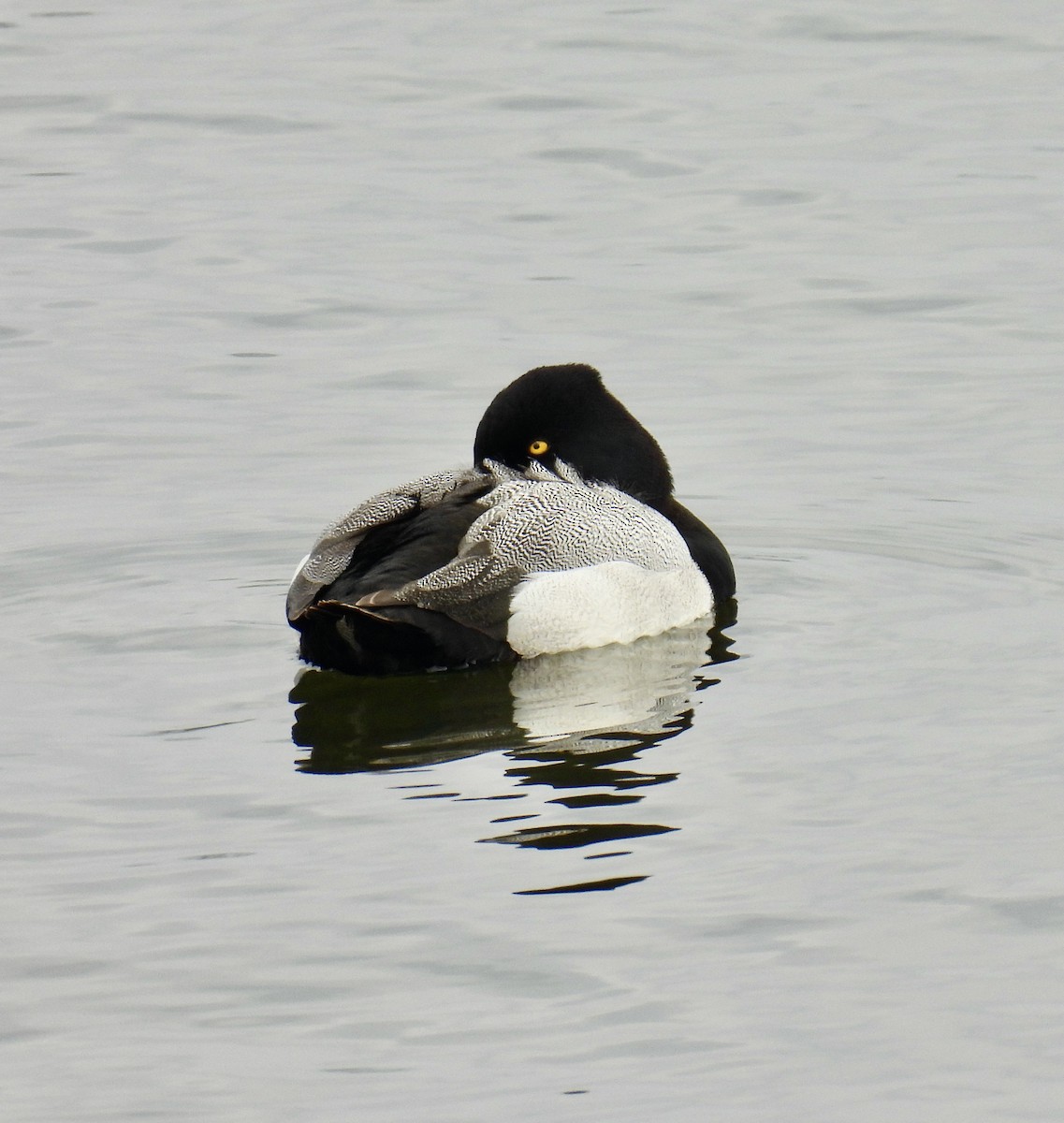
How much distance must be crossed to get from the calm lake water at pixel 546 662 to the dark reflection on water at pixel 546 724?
25 mm

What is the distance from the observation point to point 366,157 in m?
17.2

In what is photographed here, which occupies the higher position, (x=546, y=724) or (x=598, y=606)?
(x=598, y=606)

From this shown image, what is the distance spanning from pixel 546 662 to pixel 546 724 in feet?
2.52

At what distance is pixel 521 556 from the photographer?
8.38 metres

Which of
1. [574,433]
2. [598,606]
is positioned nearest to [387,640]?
[598,606]

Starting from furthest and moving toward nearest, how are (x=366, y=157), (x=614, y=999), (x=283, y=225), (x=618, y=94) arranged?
(x=618, y=94) → (x=366, y=157) → (x=283, y=225) → (x=614, y=999)

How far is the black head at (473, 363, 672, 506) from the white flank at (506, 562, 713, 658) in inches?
26.6

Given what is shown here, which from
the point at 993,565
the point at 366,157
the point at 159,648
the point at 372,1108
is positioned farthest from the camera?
the point at 366,157

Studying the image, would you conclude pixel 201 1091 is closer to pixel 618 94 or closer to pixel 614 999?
pixel 614 999

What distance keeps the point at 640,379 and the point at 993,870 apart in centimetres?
670

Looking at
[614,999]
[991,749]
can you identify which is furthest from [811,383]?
[614,999]

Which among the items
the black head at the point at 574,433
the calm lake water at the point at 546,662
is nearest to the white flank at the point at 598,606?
the calm lake water at the point at 546,662

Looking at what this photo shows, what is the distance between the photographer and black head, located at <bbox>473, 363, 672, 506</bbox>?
9.35 meters

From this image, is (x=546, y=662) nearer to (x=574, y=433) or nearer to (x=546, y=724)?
(x=546, y=724)
